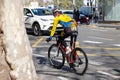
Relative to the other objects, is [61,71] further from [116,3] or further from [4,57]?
[116,3]

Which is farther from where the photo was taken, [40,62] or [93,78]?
[40,62]

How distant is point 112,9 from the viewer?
41.9 m

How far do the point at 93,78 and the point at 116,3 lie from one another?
3319 centimetres

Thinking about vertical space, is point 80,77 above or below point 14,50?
below

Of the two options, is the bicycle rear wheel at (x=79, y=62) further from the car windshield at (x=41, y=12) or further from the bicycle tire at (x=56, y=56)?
the car windshield at (x=41, y=12)

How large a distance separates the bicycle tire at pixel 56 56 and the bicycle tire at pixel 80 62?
494mm

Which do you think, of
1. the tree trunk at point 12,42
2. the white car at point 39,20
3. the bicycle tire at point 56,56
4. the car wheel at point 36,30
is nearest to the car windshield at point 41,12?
the white car at point 39,20

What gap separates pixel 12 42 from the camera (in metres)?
4.26

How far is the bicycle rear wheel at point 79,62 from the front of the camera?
30.7 ft

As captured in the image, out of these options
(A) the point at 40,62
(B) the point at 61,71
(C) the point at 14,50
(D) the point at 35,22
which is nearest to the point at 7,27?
(C) the point at 14,50

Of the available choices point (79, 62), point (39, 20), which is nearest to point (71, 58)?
Result: point (79, 62)

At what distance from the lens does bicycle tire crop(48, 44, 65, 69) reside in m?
10.2

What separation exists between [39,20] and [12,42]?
59.6ft

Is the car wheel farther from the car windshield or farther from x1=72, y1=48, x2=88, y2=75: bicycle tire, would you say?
x1=72, y1=48, x2=88, y2=75: bicycle tire
